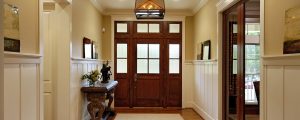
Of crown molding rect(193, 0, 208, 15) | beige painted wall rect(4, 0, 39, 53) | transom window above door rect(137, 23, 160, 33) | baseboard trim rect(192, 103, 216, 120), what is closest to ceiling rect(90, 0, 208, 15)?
crown molding rect(193, 0, 208, 15)

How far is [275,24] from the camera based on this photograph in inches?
121

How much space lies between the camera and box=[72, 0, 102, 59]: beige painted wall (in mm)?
5035

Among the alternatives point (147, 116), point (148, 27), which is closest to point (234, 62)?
point (147, 116)

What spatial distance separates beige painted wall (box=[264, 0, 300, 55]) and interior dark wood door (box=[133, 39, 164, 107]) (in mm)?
5385

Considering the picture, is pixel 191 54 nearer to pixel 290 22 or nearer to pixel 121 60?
pixel 121 60

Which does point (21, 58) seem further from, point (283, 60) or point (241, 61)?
point (241, 61)

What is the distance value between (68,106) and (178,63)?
450 centimetres

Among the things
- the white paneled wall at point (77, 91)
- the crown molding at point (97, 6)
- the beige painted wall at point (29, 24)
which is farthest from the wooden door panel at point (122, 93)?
the beige painted wall at point (29, 24)

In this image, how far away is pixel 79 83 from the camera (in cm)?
538

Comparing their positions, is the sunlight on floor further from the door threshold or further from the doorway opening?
the doorway opening

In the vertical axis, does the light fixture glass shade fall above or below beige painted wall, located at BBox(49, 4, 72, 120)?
above

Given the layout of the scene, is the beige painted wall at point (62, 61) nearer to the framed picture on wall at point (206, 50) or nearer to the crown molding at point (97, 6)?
the crown molding at point (97, 6)

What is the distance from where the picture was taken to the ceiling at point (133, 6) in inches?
287

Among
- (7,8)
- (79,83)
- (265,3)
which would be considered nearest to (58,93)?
(79,83)
